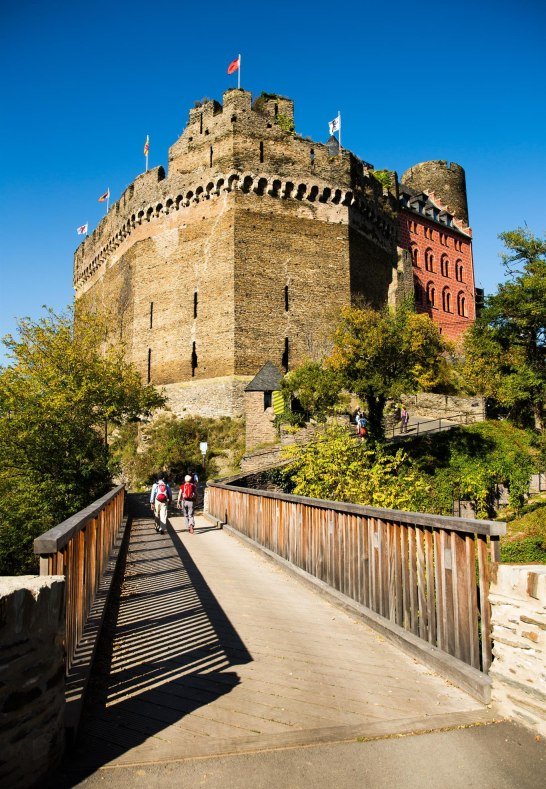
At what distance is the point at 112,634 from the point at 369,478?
24.6 feet

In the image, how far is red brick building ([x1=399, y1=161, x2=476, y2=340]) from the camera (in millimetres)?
49625

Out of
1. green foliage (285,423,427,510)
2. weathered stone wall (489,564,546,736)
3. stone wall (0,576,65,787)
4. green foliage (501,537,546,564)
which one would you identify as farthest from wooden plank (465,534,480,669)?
green foliage (501,537,546,564)

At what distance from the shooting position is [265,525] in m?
10.6

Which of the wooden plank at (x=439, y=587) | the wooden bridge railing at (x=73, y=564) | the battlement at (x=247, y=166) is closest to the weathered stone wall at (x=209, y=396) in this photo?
the battlement at (x=247, y=166)

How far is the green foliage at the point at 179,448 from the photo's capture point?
28.1 m

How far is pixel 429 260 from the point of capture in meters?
51.0

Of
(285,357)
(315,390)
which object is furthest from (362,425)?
(285,357)

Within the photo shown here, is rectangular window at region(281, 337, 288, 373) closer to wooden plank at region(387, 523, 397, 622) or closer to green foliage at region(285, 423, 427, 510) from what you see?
green foliage at region(285, 423, 427, 510)

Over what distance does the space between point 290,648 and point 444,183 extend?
192 ft

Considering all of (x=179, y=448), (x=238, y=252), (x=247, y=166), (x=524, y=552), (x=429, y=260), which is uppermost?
(x=429, y=260)

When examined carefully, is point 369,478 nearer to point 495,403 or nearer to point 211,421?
point 211,421

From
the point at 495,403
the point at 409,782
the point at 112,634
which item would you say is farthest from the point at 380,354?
the point at 409,782

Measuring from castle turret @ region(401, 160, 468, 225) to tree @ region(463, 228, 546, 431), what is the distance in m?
27.3

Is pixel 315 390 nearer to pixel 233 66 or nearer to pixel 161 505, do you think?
pixel 161 505
